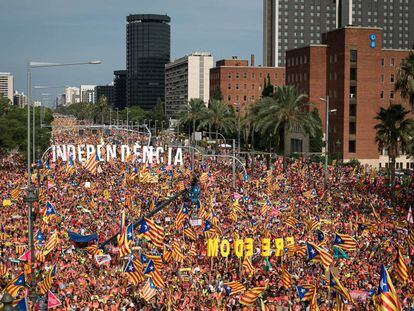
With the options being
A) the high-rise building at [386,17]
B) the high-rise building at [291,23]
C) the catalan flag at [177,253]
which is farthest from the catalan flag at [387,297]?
the high-rise building at [386,17]

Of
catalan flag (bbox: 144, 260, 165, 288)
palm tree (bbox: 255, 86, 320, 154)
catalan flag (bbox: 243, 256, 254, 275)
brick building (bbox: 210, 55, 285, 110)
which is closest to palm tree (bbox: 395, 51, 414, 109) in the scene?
palm tree (bbox: 255, 86, 320, 154)

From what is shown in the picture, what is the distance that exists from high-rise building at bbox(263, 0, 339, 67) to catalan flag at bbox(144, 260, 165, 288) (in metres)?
139

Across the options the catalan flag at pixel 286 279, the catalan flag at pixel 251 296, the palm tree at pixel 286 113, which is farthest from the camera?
the palm tree at pixel 286 113

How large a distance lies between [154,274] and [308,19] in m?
145

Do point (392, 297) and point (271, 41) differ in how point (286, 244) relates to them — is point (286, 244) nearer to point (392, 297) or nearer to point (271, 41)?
point (392, 297)

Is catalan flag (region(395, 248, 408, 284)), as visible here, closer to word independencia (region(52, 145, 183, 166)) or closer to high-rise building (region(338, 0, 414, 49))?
word independencia (region(52, 145, 183, 166))

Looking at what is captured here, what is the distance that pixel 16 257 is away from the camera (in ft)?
86.9

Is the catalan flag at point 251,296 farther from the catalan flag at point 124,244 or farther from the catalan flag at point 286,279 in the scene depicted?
the catalan flag at point 124,244

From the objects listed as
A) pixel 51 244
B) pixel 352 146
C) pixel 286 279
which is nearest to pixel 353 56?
pixel 352 146

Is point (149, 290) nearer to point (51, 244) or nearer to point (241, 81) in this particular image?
point (51, 244)

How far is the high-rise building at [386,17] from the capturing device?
523 feet

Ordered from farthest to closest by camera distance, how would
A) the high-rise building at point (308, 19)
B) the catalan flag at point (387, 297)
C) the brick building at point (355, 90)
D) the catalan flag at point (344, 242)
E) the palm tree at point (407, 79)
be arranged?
the high-rise building at point (308, 19), the brick building at point (355, 90), the palm tree at point (407, 79), the catalan flag at point (344, 242), the catalan flag at point (387, 297)

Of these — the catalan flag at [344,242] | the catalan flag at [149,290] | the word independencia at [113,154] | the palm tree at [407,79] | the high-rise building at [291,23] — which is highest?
the high-rise building at [291,23]

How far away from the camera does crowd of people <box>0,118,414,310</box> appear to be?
22.0 meters
